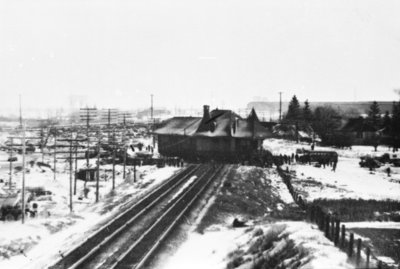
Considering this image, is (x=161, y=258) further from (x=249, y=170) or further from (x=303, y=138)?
(x=303, y=138)

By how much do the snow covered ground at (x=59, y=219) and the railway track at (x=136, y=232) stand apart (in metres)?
0.92

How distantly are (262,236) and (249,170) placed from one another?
1068 inches

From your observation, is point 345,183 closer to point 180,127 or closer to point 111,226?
point 180,127

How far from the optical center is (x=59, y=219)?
2461 cm

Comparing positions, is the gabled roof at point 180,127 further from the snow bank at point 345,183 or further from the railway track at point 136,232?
the railway track at point 136,232

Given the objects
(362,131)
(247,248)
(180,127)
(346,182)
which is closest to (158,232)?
(247,248)

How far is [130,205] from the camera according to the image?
28.1m

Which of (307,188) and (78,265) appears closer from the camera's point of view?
(78,265)

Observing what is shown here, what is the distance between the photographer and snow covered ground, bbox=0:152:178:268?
18.6 meters

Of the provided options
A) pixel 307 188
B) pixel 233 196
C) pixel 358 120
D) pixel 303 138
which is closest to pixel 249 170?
pixel 307 188

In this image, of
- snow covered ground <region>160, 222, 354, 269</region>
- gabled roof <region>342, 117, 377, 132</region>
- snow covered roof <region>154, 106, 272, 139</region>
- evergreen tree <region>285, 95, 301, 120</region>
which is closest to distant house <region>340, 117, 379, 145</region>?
gabled roof <region>342, 117, 377, 132</region>

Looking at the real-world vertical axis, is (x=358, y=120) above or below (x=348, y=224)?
above

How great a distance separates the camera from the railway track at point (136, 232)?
1711 cm

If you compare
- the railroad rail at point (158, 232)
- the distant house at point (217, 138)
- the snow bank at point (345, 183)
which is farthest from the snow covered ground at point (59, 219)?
the snow bank at point (345, 183)
